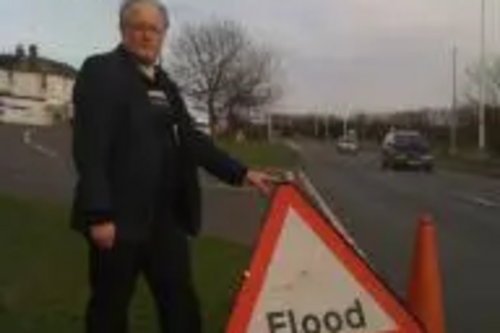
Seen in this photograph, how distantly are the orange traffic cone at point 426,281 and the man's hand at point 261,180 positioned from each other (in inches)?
50.7

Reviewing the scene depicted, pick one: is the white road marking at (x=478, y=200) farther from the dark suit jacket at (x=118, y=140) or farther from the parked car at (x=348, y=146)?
the parked car at (x=348, y=146)

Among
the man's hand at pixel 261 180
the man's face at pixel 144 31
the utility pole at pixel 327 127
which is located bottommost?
the utility pole at pixel 327 127

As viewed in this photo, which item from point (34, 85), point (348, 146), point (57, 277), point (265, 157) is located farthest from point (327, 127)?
point (57, 277)

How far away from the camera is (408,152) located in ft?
189

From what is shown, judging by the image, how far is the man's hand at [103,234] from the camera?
229 inches

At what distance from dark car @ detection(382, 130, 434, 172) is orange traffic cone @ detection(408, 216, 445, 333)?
49.1m

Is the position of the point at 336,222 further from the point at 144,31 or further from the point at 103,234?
the point at 103,234

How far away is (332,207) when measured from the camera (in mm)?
26516

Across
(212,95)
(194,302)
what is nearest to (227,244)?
(194,302)

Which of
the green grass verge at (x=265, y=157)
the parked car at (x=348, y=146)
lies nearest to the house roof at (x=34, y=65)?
the parked car at (x=348, y=146)

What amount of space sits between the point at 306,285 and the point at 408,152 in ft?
170

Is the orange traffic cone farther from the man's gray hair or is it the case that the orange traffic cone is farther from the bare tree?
the bare tree

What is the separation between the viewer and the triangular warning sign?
19.5ft

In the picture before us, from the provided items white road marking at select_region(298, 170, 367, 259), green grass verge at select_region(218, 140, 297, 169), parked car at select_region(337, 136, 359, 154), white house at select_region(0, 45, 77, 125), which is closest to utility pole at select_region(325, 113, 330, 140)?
white house at select_region(0, 45, 77, 125)
